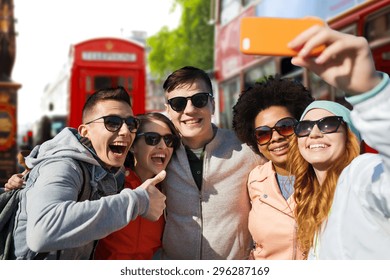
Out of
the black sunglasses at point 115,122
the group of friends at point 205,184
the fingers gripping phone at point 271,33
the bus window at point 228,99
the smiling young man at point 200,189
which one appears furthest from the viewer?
the bus window at point 228,99

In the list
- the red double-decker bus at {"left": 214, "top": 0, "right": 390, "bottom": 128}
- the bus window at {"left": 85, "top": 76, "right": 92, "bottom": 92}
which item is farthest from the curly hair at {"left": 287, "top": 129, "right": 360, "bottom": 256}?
the bus window at {"left": 85, "top": 76, "right": 92, "bottom": 92}

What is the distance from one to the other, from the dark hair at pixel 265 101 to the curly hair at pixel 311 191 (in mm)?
468

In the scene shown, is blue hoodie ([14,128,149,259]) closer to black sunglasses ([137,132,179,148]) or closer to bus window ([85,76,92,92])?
black sunglasses ([137,132,179,148])

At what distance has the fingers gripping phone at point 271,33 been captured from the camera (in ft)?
3.11

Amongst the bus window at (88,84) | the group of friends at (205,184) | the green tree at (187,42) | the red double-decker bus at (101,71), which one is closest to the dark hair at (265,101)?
the group of friends at (205,184)

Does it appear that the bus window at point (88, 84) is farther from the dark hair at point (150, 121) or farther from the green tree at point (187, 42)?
the dark hair at point (150, 121)

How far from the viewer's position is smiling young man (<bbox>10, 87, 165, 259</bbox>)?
1.48m

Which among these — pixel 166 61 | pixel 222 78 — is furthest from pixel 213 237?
pixel 166 61

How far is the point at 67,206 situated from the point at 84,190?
195 mm

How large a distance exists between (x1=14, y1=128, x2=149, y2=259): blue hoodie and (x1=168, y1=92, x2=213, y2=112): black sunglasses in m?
0.48

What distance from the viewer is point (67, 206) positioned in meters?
1.48

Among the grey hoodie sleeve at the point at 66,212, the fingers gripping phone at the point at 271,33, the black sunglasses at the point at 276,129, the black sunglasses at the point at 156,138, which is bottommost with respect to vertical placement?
the grey hoodie sleeve at the point at 66,212

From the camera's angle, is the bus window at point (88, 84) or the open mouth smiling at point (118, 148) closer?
the open mouth smiling at point (118, 148)

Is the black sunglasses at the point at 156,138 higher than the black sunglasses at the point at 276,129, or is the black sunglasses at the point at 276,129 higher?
the black sunglasses at the point at 276,129
